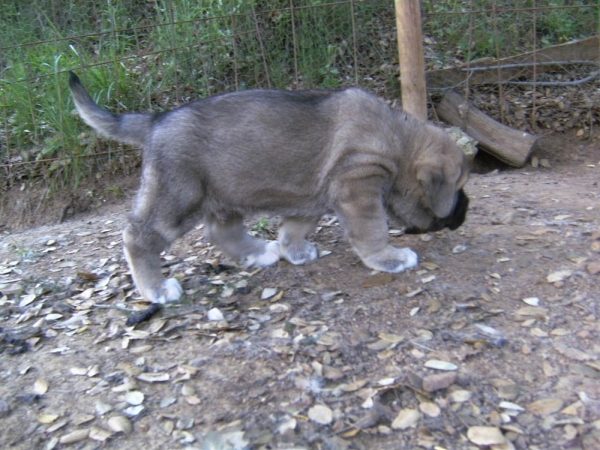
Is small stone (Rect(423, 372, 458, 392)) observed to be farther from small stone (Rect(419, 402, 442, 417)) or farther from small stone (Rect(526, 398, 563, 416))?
small stone (Rect(526, 398, 563, 416))

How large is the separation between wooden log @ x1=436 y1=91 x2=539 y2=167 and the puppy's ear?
99.0 inches

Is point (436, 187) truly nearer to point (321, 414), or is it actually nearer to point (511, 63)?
point (321, 414)

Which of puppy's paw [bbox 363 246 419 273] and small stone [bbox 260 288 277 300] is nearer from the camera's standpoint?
small stone [bbox 260 288 277 300]

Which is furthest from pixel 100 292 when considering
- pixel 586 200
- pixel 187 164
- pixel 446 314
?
pixel 586 200

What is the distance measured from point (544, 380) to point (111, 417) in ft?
6.58

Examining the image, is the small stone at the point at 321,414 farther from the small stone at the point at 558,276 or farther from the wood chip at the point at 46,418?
the small stone at the point at 558,276

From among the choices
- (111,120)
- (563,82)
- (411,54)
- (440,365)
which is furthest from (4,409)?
(563,82)

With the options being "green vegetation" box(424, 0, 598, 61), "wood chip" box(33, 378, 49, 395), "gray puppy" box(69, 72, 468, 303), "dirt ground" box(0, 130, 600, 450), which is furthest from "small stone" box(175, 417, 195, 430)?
"green vegetation" box(424, 0, 598, 61)

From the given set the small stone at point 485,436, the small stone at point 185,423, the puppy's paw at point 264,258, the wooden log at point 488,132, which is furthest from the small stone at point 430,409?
the wooden log at point 488,132

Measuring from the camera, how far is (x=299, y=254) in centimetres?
457

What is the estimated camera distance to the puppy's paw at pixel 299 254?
4547mm

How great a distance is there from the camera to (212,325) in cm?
372

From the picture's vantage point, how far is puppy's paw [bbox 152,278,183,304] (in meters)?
4.06

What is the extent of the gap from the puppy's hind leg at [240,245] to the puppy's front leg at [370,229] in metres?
0.68
